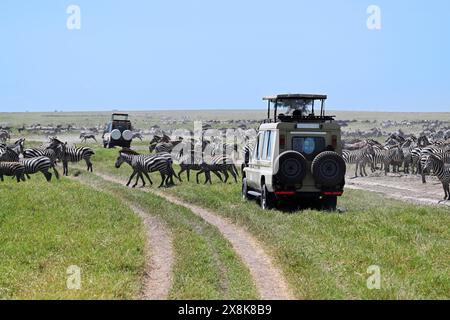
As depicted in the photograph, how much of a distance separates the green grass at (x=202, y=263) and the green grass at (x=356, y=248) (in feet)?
3.00

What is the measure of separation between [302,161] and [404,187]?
1478cm

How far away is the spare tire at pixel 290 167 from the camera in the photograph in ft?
63.1

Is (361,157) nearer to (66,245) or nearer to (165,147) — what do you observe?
(165,147)

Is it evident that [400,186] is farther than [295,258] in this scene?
Yes

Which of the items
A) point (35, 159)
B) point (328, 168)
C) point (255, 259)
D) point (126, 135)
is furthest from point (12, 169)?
point (126, 135)

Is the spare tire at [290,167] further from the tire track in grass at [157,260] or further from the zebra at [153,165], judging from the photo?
the zebra at [153,165]

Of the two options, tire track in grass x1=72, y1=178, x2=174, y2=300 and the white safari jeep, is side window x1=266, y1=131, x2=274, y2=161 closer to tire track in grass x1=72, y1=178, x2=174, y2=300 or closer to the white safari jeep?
the white safari jeep

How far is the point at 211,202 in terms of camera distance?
22.1 meters

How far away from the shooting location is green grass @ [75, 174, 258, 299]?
422 inches

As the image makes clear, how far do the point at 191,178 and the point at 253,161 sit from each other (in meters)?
11.4

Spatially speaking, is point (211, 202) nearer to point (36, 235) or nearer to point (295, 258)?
point (36, 235)

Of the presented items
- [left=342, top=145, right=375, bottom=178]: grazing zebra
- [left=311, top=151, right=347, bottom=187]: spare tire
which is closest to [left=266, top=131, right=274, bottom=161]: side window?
[left=311, top=151, right=347, bottom=187]: spare tire
